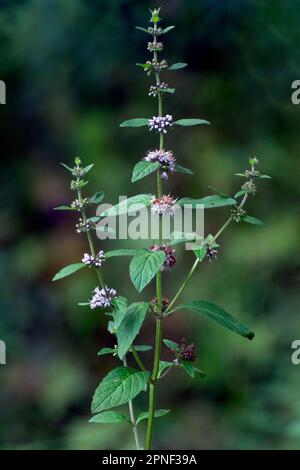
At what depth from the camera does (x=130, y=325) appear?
79cm

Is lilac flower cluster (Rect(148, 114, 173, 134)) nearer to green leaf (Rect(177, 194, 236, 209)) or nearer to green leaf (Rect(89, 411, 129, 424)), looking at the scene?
green leaf (Rect(177, 194, 236, 209))

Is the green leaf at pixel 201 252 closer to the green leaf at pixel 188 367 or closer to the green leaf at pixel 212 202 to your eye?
the green leaf at pixel 212 202

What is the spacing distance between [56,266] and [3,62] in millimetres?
634

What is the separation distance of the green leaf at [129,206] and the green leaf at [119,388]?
0.78 feet

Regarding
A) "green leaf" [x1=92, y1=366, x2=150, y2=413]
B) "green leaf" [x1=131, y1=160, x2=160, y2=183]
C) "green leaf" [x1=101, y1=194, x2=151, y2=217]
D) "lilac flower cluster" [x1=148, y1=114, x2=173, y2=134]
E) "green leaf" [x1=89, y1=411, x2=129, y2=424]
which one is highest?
"lilac flower cluster" [x1=148, y1=114, x2=173, y2=134]

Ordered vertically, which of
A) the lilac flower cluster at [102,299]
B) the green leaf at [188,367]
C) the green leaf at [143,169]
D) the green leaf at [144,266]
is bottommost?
the green leaf at [188,367]

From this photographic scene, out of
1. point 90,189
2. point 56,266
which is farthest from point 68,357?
point 90,189

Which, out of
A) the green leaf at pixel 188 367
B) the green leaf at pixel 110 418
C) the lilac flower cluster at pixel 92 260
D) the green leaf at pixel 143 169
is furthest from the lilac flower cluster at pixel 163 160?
the green leaf at pixel 110 418

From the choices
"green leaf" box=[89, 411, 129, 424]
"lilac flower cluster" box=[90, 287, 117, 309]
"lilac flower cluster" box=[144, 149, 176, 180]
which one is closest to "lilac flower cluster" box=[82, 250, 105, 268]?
"lilac flower cluster" box=[90, 287, 117, 309]

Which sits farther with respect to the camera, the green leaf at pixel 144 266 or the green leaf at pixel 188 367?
the green leaf at pixel 188 367

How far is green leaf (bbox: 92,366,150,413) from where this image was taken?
0.78 meters

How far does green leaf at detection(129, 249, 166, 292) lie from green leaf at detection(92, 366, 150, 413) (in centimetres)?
17

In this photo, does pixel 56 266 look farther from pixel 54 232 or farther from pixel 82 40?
pixel 82 40

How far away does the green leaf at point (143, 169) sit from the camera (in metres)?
0.76
